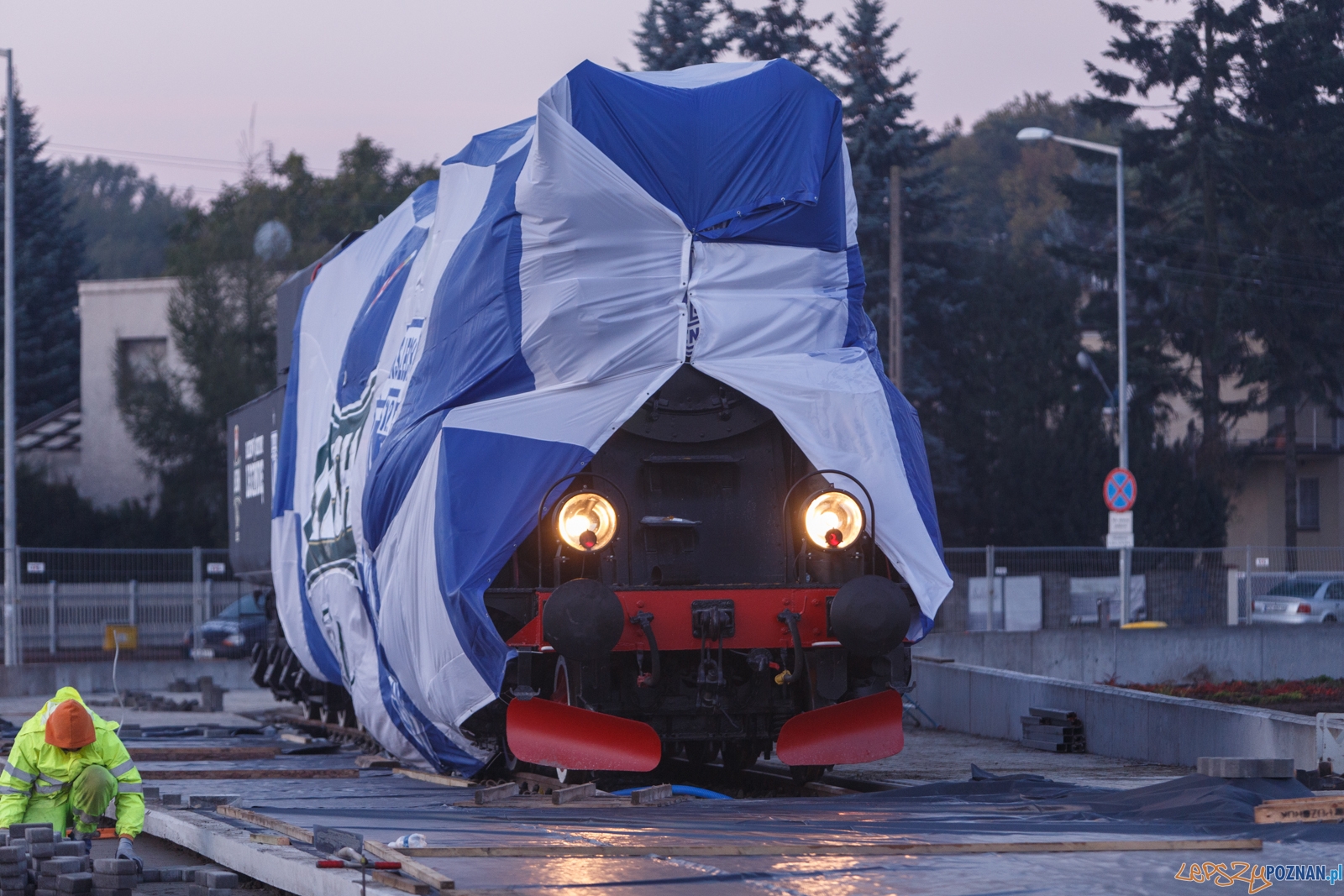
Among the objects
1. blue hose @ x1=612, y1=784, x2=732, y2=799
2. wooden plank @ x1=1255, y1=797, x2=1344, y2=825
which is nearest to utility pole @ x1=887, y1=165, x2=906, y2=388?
blue hose @ x1=612, y1=784, x2=732, y2=799

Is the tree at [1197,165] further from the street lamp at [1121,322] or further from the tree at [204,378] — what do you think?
the tree at [204,378]

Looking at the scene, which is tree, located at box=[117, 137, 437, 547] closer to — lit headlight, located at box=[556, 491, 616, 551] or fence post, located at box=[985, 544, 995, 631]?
fence post, located at box=[985, 544, 995, 631]

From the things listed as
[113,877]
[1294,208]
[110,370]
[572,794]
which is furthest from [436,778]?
[1294,208]

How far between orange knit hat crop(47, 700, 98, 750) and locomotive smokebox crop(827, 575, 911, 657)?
14.1 feet

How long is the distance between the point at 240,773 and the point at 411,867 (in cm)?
723

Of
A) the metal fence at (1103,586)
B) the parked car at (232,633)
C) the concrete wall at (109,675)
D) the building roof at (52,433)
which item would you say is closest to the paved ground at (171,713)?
the concrete wall at (109,675)

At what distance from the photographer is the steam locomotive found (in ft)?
35.4

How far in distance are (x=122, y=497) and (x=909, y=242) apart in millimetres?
22751

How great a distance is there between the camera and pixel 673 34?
4603cm

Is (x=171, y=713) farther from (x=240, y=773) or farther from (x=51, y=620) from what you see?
(x=240, y=773)

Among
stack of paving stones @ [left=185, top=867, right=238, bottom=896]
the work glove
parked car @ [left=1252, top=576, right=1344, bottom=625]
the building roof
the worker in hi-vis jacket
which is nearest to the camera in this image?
stack of paving stones @ [left=185, top=867, right=238, bottom=896]

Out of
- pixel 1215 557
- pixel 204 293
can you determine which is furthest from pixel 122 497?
pixel 1215 557

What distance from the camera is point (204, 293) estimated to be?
44.8 meters

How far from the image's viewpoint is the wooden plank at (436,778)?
12.7 metres
